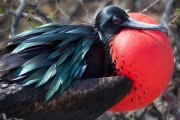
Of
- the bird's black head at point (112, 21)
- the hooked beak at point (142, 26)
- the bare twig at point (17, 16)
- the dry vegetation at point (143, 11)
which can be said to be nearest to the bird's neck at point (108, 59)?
the bird's black head at point (112, 21)

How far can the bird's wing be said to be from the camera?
2.93m

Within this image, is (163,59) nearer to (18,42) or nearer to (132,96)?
(132,96)

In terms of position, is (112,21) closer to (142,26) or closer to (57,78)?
(142,26)

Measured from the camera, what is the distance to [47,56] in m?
2.98

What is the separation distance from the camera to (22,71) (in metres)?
2.93

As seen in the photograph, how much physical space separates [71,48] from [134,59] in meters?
0.37

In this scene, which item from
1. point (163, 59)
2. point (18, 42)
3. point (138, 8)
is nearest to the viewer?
point (163, 59)

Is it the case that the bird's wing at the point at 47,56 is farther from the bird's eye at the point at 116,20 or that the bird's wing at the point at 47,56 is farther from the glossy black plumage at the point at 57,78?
the bird's eye at the point at 116,20

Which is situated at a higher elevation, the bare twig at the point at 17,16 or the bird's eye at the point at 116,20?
the bare twig at the point at 17,16

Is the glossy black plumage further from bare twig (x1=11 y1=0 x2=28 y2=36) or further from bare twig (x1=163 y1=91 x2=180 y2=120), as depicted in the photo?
bare twig (x1=163 y1=91 x2=180 y2=120)

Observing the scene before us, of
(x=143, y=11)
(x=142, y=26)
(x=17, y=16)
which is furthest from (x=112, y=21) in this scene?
(x=17, y=16)

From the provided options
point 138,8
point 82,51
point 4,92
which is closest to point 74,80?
point 82,51

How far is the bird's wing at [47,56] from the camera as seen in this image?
9.61 feet

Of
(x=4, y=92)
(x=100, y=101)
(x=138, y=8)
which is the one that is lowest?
(x=138, y=8)
